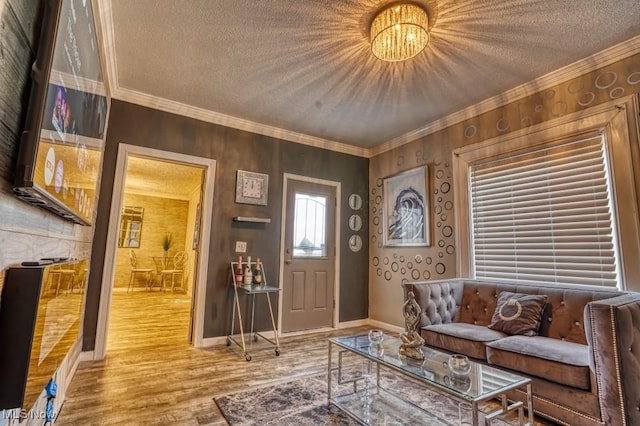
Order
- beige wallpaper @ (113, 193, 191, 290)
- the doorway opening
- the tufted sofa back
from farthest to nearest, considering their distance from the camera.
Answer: beige wallpaper @ (113, 193, 191, 290), the doorway opening, the tufted sofa back

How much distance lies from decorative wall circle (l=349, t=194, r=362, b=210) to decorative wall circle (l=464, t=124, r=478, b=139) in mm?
1841

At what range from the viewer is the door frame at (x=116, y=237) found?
3.20 m

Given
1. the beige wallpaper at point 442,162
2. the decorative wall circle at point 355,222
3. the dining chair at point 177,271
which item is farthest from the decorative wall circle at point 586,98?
the dining chair at point 177,271

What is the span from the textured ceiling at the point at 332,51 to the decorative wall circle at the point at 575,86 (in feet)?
0.71

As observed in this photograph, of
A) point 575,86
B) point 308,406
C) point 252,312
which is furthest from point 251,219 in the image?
point 575,86

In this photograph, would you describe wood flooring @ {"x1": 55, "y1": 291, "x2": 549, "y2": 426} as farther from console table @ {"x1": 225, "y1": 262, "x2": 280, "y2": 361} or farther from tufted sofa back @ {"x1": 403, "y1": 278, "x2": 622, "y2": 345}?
tufted sofa back @ {"x1": 403, "y1": 278, "x2": 622, "y2": 345}

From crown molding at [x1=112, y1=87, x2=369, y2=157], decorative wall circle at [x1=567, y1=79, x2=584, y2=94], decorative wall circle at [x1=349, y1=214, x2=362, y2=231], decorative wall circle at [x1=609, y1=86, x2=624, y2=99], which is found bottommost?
decorative wall circle at [x1=349, y1=214, x2=362, y2=231]

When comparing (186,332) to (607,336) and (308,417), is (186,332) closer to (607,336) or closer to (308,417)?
(308,417)

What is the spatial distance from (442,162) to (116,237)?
3.87 metres

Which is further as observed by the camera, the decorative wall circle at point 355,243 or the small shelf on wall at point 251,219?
the decorative wall circle at point 355,243

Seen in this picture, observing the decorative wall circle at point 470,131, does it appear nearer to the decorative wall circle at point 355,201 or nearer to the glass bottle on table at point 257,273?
the decorative wall circle at point 355,201

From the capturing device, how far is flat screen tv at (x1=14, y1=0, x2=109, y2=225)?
1.02 m

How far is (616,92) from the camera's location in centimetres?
265

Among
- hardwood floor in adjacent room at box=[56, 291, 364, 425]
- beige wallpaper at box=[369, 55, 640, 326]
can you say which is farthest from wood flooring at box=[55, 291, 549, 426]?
beige wallpaper at box=[369, 55, 640, 326]
